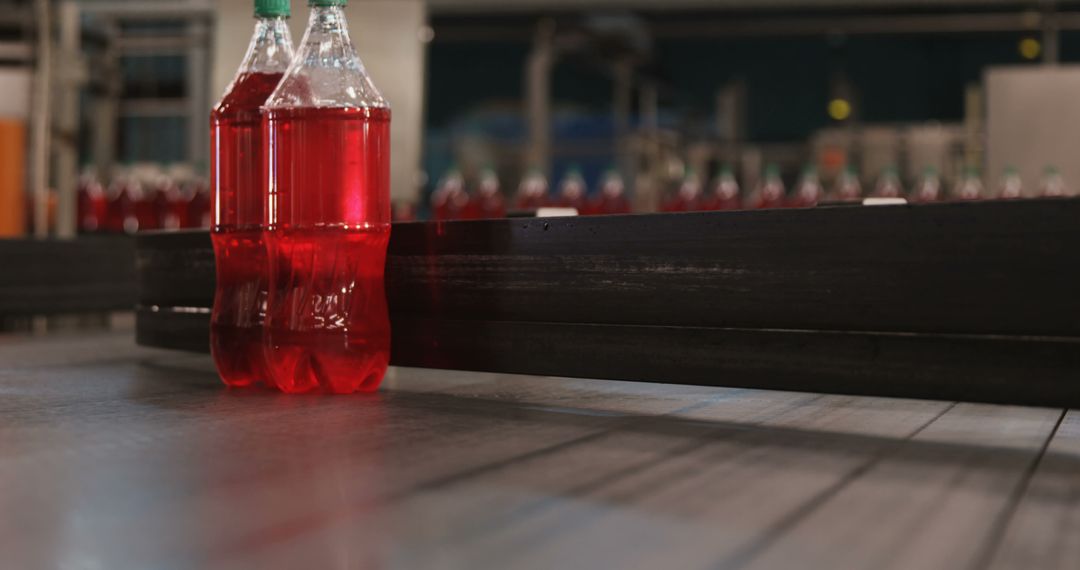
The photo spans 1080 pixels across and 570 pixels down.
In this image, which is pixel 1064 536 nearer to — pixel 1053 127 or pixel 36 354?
pixel 36 354

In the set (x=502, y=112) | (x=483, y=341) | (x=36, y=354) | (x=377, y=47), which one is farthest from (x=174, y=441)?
(x=502, y=112)

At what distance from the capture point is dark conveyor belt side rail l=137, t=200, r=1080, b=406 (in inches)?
33.4

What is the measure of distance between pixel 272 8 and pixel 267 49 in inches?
1.8

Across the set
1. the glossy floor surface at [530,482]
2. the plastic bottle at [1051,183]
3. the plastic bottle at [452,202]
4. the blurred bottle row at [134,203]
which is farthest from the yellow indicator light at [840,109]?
the glossy floor surface at [530,482]

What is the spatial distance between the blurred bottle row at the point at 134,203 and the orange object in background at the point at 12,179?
0.38m

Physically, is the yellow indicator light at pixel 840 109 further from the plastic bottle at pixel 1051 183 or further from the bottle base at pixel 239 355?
the bottle base at pixel 239 355

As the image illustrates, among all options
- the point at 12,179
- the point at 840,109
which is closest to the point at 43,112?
the point at 12,179

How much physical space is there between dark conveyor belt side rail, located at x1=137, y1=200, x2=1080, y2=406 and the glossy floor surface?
0.15 ft

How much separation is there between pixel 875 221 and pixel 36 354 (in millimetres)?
1228

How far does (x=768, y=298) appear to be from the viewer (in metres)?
0.96

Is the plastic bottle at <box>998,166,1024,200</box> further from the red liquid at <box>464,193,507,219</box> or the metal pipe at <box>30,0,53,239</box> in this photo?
the metal pipe at <box>30,0,53,239</box>

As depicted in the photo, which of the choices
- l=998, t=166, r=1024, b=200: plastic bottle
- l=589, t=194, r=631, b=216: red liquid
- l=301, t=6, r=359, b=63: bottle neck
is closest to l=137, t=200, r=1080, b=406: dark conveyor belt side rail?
l=301, t=6, r=359, b=63: bottle neck

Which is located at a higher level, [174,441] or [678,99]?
[678,99]

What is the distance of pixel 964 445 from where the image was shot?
84cm
